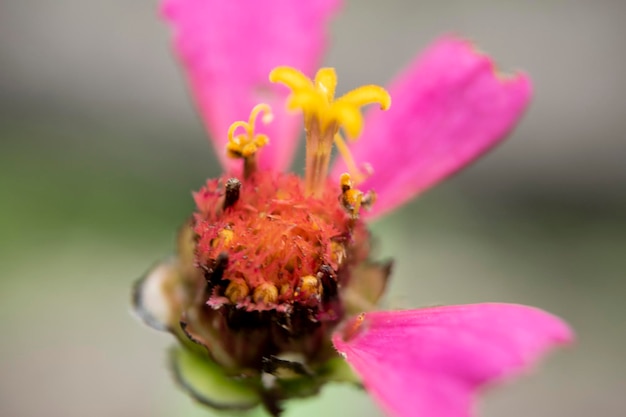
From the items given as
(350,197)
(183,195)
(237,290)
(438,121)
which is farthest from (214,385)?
(183,195)

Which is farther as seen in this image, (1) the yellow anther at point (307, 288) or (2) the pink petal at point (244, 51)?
(2) the pink petal at point (244, 51)

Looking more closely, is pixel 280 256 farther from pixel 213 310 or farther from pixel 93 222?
pixel 93 222

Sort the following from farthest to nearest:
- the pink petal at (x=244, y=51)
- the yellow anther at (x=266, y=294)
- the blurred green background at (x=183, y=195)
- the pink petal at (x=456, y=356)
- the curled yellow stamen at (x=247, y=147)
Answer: the blurred green background at (x=183, y=195), the pink petal at (x=244, y=51), the curled yellow stamen at (x=247, y=147), the yellow anther at (x=266, y=294), the pink petal at (x=456, y=356)

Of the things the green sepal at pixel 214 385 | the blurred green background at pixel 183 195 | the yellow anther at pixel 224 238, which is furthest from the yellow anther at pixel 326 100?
the blurred green background at pixel 183 195

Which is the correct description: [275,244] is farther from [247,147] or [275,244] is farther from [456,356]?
[456,356]

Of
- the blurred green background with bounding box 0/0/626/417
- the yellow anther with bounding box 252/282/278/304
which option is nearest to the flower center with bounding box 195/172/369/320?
the yellow anther with bounding box 252/282/278/304

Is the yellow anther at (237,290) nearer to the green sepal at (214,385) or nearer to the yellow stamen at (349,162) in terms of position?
the green sepal at (214,385)

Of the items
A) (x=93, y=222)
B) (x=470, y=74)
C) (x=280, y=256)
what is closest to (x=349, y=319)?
(x=280, y=256)

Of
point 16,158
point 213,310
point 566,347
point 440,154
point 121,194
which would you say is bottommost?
point 566,347
